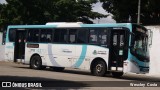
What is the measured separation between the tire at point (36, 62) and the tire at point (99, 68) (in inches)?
172

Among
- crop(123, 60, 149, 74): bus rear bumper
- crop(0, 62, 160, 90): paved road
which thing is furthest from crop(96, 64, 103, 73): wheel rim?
crop(123, 60, 149, 74): bus rear bumper

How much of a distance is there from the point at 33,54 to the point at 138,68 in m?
7.66

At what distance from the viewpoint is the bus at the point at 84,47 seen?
2202 cm

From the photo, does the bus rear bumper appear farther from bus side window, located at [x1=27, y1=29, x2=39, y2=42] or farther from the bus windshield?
bus side window, located at [x1=27, y1=29, x2=39, y2=42]

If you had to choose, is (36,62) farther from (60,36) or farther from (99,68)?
(99,68)

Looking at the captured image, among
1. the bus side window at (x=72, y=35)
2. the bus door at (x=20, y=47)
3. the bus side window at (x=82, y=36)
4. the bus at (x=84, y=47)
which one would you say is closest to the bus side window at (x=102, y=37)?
the bus at (x=84, y=47)

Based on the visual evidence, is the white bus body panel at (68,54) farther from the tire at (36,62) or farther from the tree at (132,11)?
the tree at (132,11)

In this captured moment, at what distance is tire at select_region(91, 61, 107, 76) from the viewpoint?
22.7 meters

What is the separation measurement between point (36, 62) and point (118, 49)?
6480 mm

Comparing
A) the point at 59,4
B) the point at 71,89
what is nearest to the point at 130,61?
the point at 71,89

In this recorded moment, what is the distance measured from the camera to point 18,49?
27.3m

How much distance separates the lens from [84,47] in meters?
23.6

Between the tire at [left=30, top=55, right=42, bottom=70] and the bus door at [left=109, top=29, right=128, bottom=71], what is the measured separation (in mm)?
5649

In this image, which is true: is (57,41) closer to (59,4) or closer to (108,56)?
(108,56)
